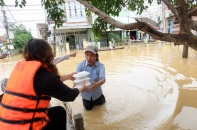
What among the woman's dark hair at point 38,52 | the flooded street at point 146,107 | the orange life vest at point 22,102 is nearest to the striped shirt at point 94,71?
the flooded street at point 146,107

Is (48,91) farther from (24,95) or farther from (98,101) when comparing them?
(98,101)

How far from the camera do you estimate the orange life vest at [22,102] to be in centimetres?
189

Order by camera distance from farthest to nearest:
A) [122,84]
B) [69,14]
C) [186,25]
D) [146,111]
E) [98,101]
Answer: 1. [69,14]
2. [122,84]
3. [98,101]
4. [146,111]
5. [186,25]

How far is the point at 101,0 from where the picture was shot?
4.50 meters

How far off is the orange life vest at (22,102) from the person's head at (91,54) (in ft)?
6.91

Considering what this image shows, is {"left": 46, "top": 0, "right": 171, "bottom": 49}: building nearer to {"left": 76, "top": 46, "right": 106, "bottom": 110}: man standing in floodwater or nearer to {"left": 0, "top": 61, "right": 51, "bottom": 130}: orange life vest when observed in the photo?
{"left": 76, "top": 46, "right": 106, "bottom": 110}: man standing in floodwater

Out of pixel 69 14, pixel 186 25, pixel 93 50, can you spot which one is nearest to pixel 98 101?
pixel 93 50

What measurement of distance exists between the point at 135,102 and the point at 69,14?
924 inches

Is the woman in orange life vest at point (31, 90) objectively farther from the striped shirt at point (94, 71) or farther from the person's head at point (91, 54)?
the striped shirt at point (94, 71)

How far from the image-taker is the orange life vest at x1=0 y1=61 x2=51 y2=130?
6.21 feet

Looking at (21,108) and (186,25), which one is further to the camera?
(186,25)

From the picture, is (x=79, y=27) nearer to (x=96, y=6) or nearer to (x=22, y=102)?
(x=96, y=6)

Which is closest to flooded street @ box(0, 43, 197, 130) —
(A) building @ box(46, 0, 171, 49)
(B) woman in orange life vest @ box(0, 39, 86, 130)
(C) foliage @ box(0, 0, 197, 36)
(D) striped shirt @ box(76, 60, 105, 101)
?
(D) striped shirt @ box(76, 60, 105, 101)

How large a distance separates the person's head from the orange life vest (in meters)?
2.11
